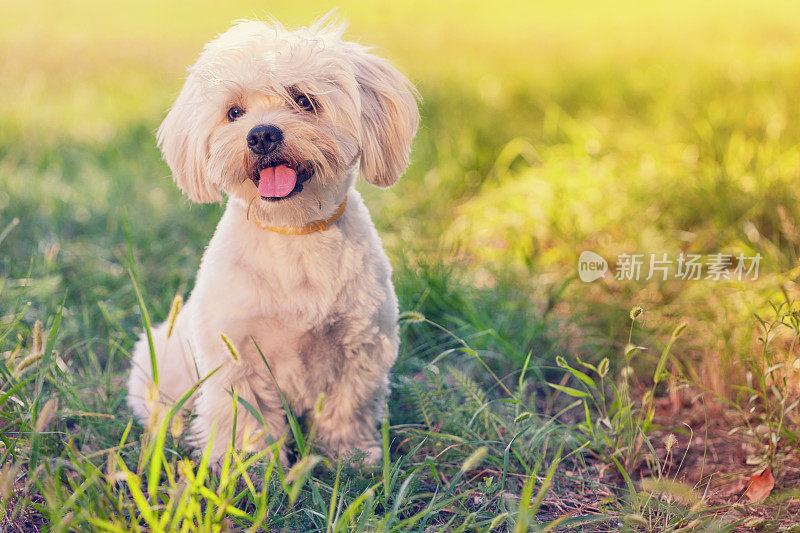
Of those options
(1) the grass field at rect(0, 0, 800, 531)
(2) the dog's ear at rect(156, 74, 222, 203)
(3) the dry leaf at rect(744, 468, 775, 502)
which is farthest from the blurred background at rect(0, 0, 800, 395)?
(3) the dry leaf at rect(744, 468, 775, 502)

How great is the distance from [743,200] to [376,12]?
898cm

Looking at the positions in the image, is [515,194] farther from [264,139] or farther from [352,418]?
[264,139]

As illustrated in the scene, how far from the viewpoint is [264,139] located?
208cm

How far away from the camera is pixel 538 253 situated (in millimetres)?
3854

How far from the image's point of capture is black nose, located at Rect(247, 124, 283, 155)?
207 cm

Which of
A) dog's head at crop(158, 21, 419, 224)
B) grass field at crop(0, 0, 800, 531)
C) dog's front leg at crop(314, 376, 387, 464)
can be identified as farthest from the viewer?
dog's front leg at crop(314, 376, 387, 464)

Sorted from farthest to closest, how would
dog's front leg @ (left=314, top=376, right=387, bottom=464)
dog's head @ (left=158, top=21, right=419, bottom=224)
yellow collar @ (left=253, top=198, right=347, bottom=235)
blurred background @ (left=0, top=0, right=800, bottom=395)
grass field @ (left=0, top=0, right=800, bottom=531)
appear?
1. blurred background @ (left=0, top=0, right=800, bottom=395)
2. dog's front leg @ (left=314, top=376, right=387, bottom=464)
3. yellow collar @ (left=253, top=198, right=347, bottom=235)
4. dog's head @ (left=158, top=21, right=419, bottom=224)
5. grass field @ (left=0, top=0, right=800, bottom=531)

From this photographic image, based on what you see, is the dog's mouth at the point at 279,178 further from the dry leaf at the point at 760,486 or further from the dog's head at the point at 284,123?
the dry leaf at the point at 760,486

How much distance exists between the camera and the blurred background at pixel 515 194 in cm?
315

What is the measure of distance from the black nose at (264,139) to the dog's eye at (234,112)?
0.22 metres

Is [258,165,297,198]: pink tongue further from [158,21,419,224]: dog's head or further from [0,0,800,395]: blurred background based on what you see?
[0,0,800,395]: blurred background

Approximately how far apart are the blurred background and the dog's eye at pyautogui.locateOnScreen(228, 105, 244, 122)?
414 millimetres

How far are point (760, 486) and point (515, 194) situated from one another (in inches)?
96.9

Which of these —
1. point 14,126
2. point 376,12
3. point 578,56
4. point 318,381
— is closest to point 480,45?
point 578,56
